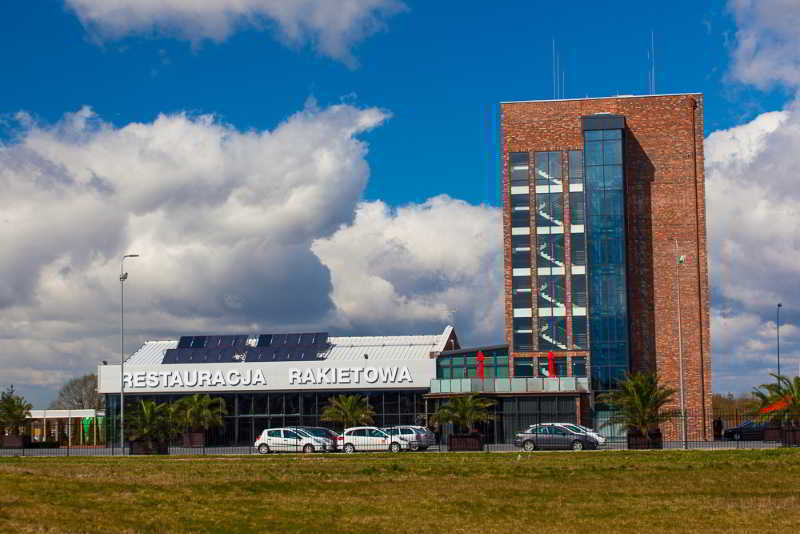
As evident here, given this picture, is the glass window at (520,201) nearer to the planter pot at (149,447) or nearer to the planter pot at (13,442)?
the planter pot at (149,447)

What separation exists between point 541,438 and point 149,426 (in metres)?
21.4

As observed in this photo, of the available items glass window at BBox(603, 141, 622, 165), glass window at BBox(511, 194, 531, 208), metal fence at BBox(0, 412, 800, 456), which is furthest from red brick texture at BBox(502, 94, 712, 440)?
metal fence at BBox(0, 412, 800, 456)

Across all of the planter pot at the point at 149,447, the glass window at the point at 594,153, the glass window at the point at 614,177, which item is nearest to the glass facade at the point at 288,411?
the planter pot at the point at 149,447

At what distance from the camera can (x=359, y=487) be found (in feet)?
104

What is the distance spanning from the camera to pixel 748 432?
2889 inches

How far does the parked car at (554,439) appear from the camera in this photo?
194ft

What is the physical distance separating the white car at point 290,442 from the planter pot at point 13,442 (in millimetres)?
21001

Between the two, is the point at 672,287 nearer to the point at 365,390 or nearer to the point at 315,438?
the point at 365,390

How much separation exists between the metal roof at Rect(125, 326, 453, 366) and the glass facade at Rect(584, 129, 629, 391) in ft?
43.1

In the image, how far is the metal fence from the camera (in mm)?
59344

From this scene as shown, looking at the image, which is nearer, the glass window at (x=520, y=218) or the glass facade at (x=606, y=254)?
the glass facade at (x=606, y=254)

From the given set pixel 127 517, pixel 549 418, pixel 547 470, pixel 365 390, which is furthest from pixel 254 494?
pixel 365 390

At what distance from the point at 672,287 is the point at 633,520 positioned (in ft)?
197

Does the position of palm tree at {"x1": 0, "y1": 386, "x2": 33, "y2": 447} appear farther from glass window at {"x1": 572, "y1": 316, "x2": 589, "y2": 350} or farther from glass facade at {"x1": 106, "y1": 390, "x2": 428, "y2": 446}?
glass window at {"x1": 572, "y1": 316, "x2": 589, "y2": 350}
